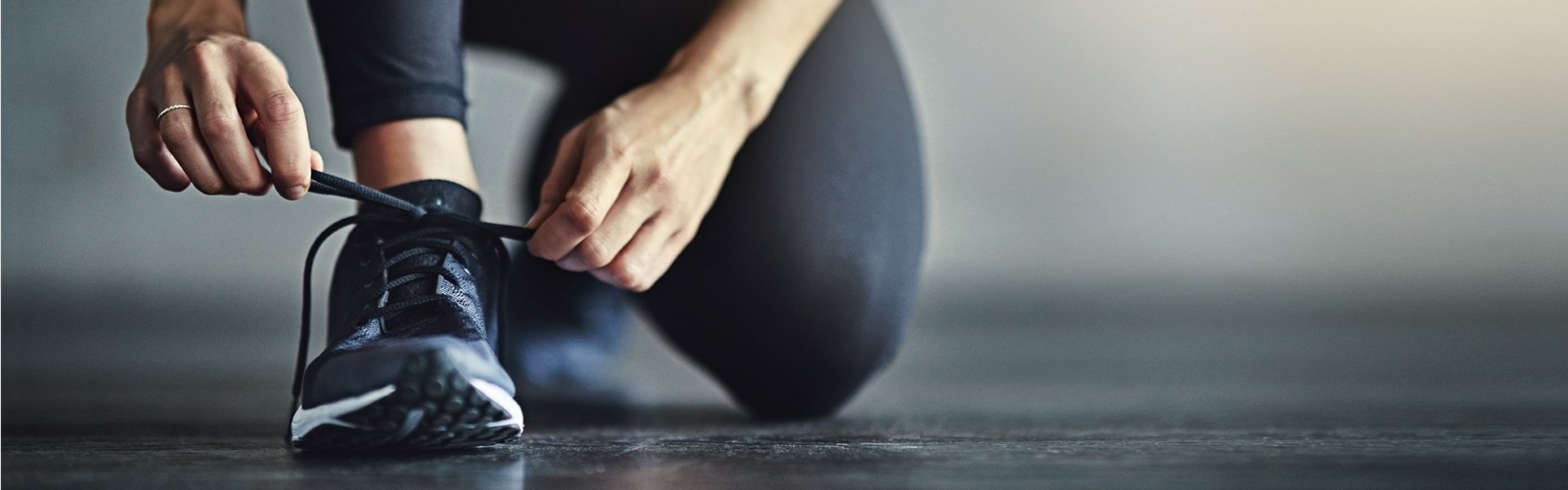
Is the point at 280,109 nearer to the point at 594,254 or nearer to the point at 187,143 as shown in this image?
the point at 187,143

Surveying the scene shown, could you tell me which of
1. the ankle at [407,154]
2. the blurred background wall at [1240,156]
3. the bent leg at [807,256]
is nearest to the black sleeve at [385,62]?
the ankle at [407,154]

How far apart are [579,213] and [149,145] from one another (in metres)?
0.22

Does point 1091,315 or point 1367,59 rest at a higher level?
point 1367,59

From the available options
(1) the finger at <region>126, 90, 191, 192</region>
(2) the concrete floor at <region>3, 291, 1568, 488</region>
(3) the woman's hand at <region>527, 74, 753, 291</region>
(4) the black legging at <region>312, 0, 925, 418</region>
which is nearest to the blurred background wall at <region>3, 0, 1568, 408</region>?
(2) the concrete floor at <region>3, 291, 1568, 488</region>

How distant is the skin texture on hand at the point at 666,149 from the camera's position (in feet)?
2.00

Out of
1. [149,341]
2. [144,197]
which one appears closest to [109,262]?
[144,197]

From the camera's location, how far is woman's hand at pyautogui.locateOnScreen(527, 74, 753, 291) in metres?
0.60

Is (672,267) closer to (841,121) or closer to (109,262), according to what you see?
(841,121)

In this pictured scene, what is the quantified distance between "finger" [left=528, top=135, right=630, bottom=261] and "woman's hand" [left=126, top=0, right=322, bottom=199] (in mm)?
123

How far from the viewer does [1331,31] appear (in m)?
2.49

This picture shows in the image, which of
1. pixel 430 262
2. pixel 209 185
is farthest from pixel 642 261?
pixel 209 185

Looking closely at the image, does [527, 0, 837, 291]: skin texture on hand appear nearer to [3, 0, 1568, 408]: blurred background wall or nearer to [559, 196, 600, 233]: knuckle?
[559, 196, 600, 233]: knuckle

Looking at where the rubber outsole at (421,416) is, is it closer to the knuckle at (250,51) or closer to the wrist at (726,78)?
the knuckle at (250,51)

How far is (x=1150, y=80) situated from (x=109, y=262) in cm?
233
